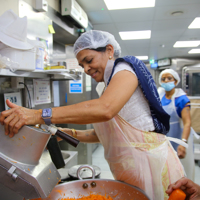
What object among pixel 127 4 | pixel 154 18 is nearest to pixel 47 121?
pixel 127 4

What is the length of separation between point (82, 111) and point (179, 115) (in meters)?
2.13

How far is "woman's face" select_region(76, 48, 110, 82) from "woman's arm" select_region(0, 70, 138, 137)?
0.27m

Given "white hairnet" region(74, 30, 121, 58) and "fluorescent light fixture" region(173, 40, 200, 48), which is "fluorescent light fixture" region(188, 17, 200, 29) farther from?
"white hairnet" region(74, 30, 121, 58)

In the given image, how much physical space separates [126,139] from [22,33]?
849mm

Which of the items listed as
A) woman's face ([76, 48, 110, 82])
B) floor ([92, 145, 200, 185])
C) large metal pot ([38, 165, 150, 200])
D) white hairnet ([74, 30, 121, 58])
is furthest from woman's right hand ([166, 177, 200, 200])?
floor ([92, 145, 200, 185])

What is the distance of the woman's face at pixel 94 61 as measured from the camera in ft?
3.85

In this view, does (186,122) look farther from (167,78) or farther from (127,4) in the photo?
(127,4)

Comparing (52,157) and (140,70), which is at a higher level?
(140,70)

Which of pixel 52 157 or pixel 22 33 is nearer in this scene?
pixel 52 157

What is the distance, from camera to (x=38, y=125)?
2.53 feet

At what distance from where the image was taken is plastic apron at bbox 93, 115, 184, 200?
42.2 inches

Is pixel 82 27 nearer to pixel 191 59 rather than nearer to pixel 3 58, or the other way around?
pixel 3 58

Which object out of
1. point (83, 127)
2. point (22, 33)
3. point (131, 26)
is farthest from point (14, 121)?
point (131, 26)

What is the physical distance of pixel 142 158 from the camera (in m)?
1.08
